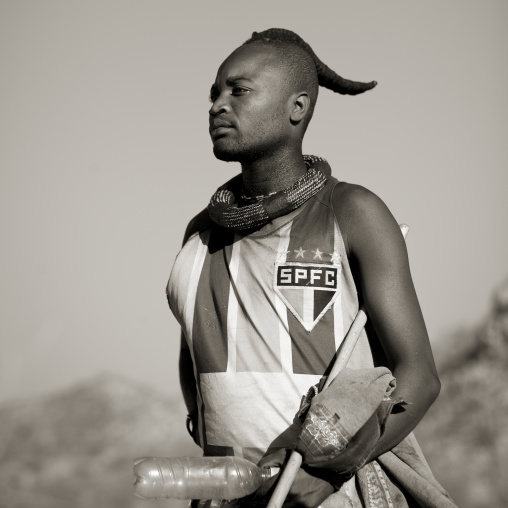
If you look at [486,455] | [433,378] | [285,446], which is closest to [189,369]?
[285,446]

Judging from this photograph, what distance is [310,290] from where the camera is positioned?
105 inches

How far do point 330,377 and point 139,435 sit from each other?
4136 millimetres

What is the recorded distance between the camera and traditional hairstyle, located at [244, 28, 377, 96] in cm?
306

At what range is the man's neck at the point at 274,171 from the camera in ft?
9.57

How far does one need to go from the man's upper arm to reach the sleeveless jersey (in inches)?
2.3

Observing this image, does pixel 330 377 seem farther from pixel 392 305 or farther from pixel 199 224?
pixel 199 224

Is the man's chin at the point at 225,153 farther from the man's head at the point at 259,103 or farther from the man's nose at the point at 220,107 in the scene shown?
the man's nose at the point at 220,107

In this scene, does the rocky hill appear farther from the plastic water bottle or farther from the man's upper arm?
the plastic water bottle

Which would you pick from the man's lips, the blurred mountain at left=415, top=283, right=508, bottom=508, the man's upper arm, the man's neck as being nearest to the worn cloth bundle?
the man's upper arm

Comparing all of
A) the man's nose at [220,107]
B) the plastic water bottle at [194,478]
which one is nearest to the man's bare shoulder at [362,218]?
the man's nose at [220,107]

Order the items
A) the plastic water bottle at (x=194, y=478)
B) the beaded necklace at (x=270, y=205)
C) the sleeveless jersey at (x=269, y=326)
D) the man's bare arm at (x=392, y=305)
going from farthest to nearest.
A: 1. the beaded necklace at (x=270, y=205)
2. the sleeveless jersey at (x=269, y=326)
3. the man's bare arm at (x=392, y=305)
4. the plastic water bottle at (x=194, y=478)

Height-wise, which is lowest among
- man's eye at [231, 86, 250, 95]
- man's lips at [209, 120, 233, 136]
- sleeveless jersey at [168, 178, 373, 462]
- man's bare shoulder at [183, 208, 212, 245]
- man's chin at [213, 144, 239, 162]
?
sleeveless jersey at [168, 178, 373, 462]

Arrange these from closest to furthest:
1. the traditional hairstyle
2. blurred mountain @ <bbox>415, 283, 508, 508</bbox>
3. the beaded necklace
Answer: the beaded necklace
the traditional hairstyle
blurred mountain @ <bbox>415, 283, 508, 508</bbox>

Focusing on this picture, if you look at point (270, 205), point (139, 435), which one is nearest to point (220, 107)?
point (270, 205)
